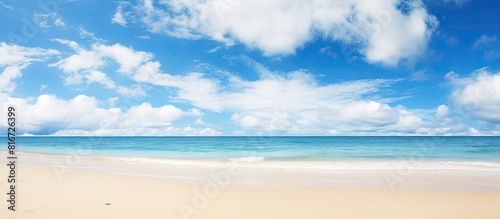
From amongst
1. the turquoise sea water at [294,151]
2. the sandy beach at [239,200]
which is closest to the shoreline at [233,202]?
the sandy beach at [239,200]

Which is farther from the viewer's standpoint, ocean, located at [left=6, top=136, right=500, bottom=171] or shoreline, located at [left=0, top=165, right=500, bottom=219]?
ocean, located at [left=6, top=136, right=500, bottom=171]

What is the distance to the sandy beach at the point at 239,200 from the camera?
6773mm

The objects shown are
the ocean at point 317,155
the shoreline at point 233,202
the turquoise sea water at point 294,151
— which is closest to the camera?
the shoreline at point 233,202

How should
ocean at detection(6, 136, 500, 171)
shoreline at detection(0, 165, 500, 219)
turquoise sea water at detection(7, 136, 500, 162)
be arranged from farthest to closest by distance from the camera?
turquoise sea water at detection(7, 136, 500, 162) < ocean at detection(6, 136, 500, 171) < shoreline at detection(0, 165, 500, 219)

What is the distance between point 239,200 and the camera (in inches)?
316

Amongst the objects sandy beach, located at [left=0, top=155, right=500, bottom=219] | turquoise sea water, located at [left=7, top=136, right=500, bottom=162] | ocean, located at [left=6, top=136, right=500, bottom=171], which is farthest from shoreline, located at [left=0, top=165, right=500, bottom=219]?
turquoise sea water, located at [left=7, top=136, right=500, bottom=162]

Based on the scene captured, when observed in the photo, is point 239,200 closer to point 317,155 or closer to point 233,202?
point 233,202

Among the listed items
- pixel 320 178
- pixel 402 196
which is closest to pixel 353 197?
pixel 402 196

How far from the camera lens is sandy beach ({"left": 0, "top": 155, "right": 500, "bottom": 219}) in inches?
267

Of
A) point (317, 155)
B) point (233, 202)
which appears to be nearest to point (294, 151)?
→ point (317, 155)

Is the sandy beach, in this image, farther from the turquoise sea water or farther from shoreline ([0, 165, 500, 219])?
the turquoise sea water

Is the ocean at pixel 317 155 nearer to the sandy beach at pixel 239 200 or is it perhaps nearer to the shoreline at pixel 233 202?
the sandy beach at pixel 239 200

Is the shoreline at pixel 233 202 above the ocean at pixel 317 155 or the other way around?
above

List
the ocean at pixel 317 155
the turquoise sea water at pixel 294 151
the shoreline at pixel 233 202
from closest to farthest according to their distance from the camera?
the shoreline at pixel 233 202 < the ocean at pixel 317 155 < the turquoise sea water at pixel 294 151
